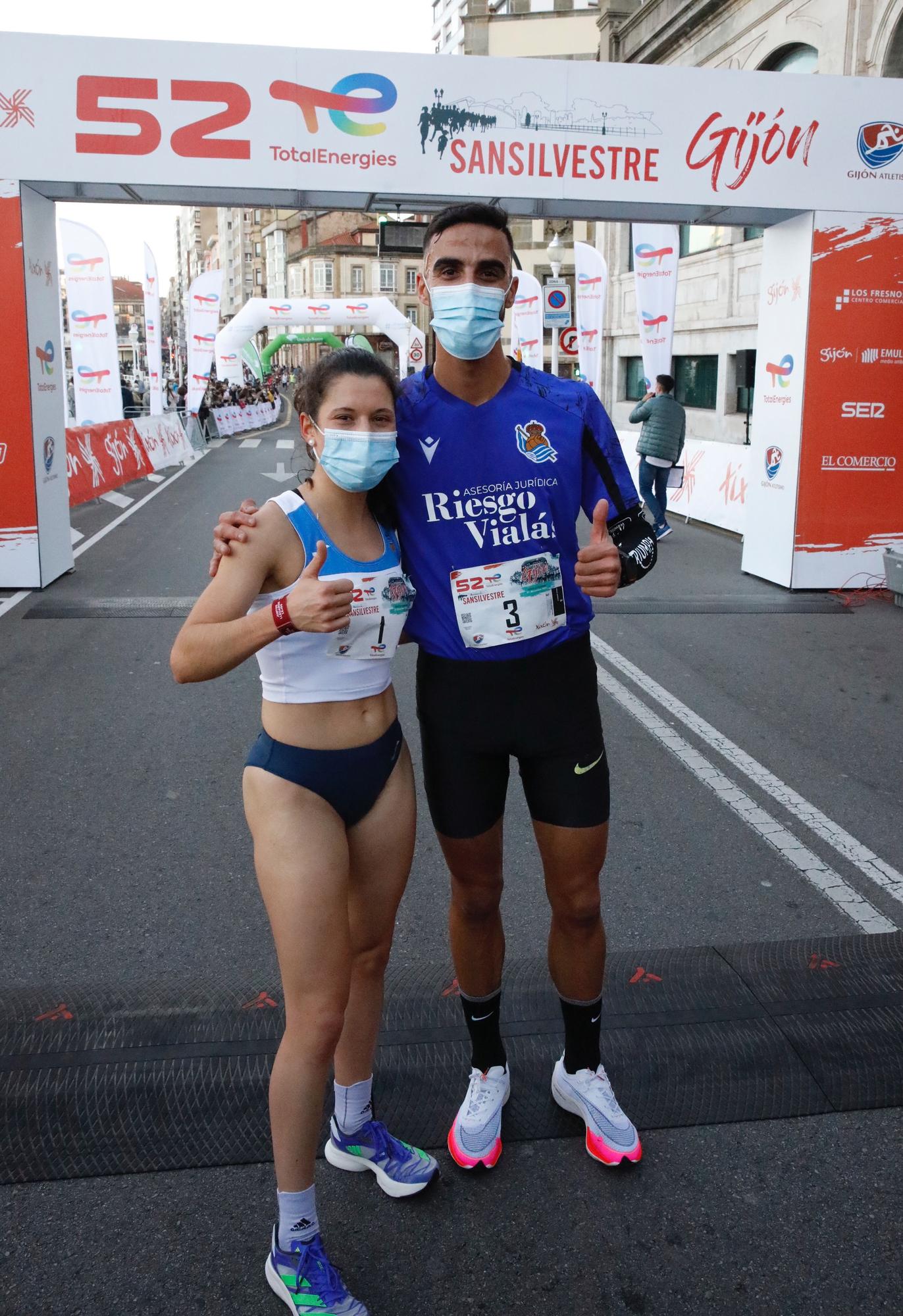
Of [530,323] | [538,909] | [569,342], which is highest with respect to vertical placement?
[530,323]

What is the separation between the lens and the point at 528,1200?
2643mm

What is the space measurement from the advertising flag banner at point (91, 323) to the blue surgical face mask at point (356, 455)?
62.5 ft

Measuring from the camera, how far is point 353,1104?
2.69 meters

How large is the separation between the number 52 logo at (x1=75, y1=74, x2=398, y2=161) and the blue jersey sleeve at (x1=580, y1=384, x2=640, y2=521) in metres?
Result: 8.05

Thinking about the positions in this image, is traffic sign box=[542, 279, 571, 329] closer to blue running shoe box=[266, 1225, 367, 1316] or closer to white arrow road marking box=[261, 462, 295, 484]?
white arrow road marking box=[261, 462, 295, 484]

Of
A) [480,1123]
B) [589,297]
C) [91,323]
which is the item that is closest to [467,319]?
[480,1123]

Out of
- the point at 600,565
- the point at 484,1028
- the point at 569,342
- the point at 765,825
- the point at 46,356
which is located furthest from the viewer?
the point at 569,342

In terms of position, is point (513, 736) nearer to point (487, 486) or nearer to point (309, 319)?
point (487, 486)

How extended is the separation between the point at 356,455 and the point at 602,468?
2.21 feet

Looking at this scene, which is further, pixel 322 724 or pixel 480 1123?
pixel 480 1123

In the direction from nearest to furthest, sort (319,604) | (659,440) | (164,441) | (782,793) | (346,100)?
(319,604), (782,793), (346,100), (659,440), (164,441)

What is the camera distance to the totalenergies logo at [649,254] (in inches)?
601

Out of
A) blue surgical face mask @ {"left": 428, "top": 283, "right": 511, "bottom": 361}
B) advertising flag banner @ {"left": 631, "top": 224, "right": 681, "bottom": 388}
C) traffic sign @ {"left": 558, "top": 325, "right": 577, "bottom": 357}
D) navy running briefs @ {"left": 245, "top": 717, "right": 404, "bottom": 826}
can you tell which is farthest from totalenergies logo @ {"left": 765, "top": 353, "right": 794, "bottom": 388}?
traffic sign @ {"left": 558, "top": 325, "right": 577, "bottom": 357}

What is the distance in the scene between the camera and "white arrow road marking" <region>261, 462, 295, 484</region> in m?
21.6
